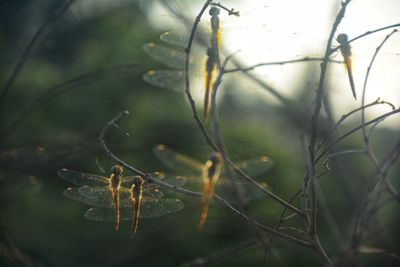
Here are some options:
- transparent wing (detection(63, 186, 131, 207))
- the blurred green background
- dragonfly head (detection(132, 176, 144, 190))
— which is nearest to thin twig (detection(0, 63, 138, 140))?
transparent wing (detection(63, 186, 131, 207))

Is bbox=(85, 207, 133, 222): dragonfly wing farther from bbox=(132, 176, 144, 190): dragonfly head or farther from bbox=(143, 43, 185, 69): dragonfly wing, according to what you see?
bbox=(143, 43, 185, 69): dragonfly wing

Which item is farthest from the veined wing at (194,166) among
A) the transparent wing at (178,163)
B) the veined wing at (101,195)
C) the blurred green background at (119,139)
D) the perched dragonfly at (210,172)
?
the blurred green background at (119,139)

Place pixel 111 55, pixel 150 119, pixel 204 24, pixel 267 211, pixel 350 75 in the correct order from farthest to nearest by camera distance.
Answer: pixel 111 55 → pixel 150 119 → pixel 267 211 → pixel 204 24 → pixel 350 75

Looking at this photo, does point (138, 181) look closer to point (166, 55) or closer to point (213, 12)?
point (213, 12)

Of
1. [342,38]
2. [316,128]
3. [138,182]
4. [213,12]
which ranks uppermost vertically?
[213,12]

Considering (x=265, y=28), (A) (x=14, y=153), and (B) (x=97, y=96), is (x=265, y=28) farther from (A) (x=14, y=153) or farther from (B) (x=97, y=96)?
(B) (x=97, y=96)

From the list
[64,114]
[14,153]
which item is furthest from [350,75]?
[64,114]

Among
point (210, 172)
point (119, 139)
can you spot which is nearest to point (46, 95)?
point (210, 172)
